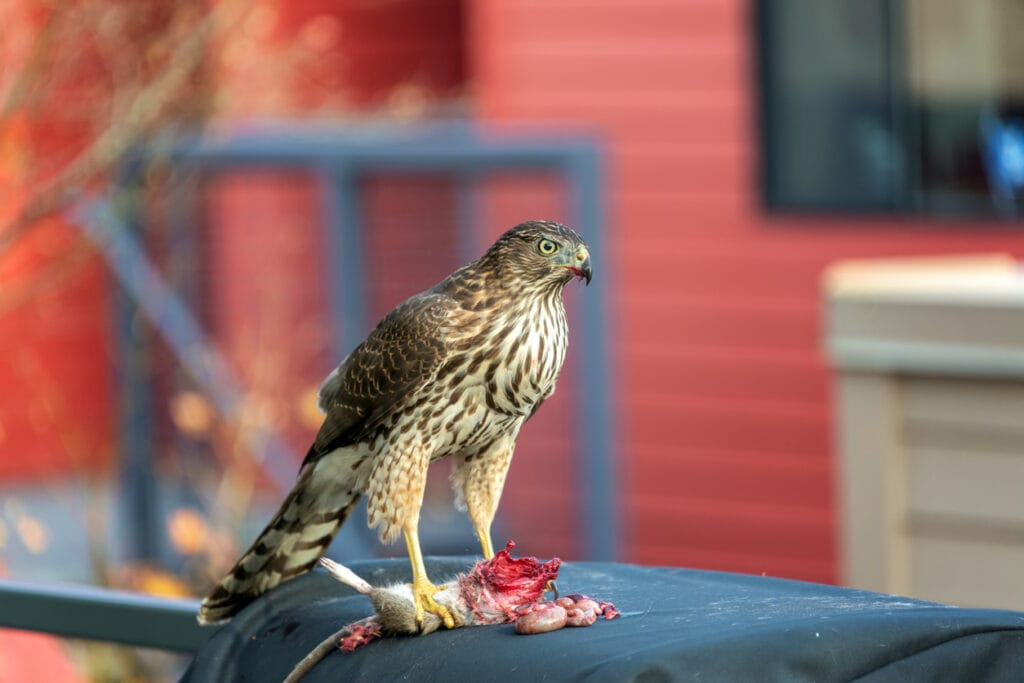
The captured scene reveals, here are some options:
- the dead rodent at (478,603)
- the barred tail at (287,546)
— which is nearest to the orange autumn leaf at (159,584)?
the barred tail at (287,546)

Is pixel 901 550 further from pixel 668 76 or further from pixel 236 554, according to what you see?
pixel 668 76

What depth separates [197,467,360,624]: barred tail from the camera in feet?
8.68

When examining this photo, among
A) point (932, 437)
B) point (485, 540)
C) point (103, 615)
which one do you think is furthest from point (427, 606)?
point (932, 437)

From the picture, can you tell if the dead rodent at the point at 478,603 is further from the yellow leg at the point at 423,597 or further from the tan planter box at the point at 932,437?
the tan planter box at the point at 932,437

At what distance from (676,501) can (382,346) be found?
6.10 metres

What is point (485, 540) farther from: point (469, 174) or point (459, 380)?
point (469, 174)

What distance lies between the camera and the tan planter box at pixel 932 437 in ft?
13.7

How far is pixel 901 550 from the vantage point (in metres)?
4.36

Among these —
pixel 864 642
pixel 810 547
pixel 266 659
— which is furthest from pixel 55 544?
pixel 864 642

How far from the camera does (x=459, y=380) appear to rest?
92.6 inches

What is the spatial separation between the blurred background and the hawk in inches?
120

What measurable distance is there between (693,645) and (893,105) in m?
6.02

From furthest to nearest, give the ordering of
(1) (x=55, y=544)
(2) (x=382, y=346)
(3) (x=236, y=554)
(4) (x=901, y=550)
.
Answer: (1) (x=55, y=544) < (3) (x=236, y=554) < (4) (x=901, y=550) < (2) (x=382, y=346)

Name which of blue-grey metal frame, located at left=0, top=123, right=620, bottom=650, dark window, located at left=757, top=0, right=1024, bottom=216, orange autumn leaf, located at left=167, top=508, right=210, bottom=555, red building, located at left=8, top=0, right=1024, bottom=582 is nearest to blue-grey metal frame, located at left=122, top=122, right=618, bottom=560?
blue-grey metal frame, located at left=0, top=123, right=620, bottom=650
